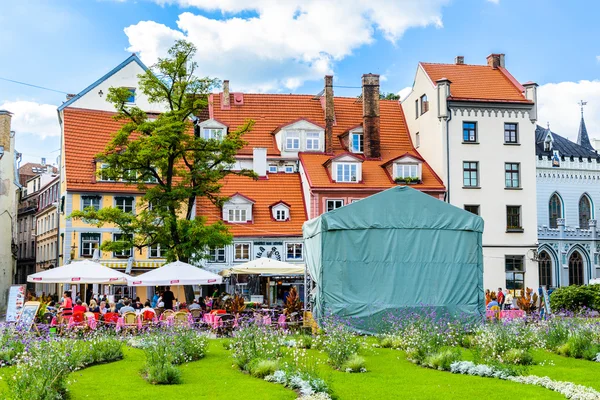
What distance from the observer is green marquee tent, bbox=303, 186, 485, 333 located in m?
27.1

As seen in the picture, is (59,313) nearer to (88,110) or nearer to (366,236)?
(366,236)

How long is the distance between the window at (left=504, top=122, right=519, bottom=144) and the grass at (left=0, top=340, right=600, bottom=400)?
30321mm

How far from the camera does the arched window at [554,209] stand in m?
54.5

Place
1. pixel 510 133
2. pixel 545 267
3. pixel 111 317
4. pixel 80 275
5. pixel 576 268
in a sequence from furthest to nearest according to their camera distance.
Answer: pixel 576 268 < pixel 545 267 < pixel 510 133 < pixel 80 275 < pixel 111 317

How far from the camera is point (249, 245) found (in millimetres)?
45281

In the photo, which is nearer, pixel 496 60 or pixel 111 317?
pixel 111 317

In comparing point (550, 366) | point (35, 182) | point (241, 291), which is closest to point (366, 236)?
point (550, 366)

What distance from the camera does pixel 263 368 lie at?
54.6 ft

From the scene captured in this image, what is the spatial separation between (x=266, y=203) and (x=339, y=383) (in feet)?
103

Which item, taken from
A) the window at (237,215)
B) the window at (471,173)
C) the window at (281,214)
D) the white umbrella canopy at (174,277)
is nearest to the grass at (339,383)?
the white umbrella canopy at (174,277)

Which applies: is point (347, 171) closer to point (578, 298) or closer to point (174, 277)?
point (578, 298)

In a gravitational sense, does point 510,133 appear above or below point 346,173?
above

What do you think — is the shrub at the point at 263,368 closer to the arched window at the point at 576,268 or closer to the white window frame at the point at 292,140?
the white window frame at the point at 292,140

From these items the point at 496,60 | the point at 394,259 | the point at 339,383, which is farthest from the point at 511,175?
the point at 339,383
